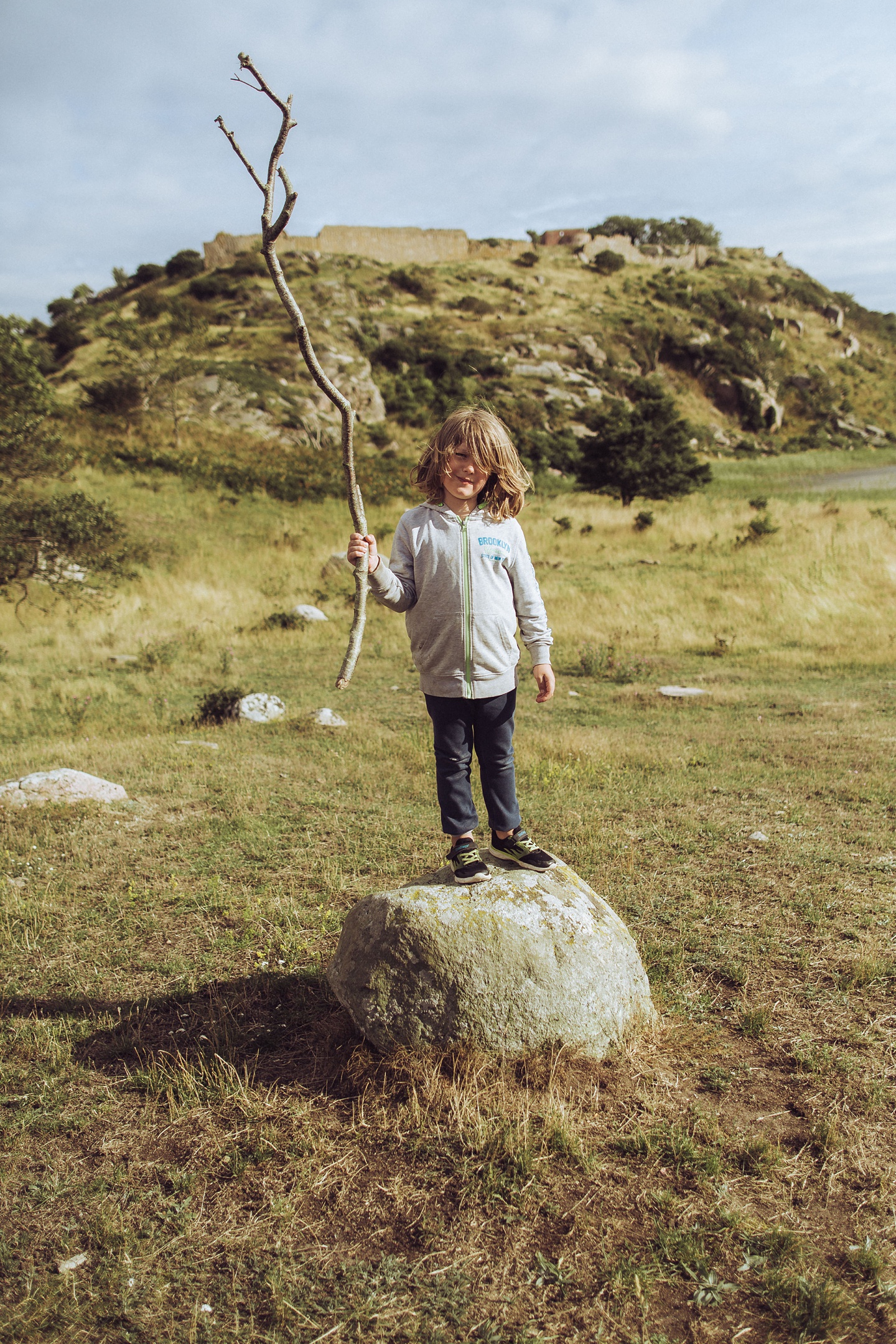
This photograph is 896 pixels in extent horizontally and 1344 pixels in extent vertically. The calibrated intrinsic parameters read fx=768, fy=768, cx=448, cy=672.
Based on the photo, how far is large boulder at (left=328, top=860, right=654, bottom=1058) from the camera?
9.66ft

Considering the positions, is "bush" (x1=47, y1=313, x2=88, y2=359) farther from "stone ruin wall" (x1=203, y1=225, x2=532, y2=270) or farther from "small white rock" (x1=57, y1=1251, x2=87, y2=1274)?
"small white rock" (x1=57, y1=1251, x2=87, y2=1274)

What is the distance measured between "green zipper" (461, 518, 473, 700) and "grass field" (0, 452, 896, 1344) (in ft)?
4.79

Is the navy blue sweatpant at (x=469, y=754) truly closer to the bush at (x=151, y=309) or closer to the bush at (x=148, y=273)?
the bush at (x=151, y=309)

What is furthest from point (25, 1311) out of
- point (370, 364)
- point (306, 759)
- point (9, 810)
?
point (370, 364)

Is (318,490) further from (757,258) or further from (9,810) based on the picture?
(757,258)

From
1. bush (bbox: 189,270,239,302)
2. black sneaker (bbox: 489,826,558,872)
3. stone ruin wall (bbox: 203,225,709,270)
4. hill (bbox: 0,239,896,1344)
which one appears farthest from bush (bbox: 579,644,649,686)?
stone ruin wall (bbox: 203,225,709,270)

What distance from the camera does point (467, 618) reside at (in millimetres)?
3100

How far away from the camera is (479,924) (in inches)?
118

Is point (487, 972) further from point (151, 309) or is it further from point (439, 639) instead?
point (151, 309)

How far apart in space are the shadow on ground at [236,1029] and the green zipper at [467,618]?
5.20 ft

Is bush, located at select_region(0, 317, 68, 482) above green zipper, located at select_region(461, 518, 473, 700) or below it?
above

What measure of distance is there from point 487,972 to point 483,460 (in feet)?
6.56

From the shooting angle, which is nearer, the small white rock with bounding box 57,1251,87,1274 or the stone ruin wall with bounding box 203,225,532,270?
the small white rock with bounding box 57,1251,87,1274

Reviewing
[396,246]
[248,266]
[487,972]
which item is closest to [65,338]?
[248,266]
